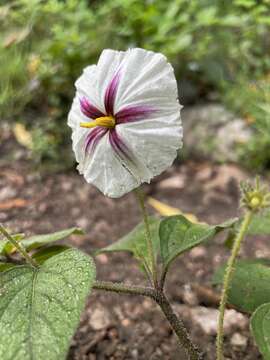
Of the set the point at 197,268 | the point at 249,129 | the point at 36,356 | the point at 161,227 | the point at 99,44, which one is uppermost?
the point at 36,356

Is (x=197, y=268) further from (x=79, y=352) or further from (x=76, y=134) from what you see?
(x=76, y=134)

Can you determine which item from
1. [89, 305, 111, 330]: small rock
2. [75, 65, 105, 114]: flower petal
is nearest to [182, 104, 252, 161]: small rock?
[89, 305, 111, 330]: small rock

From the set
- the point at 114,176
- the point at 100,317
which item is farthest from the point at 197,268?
the point at 114,176

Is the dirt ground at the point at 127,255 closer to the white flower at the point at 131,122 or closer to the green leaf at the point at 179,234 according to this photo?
the green leaf at the point at 179,234

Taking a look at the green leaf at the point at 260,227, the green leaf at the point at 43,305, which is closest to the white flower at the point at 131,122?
the green leaf at the point at 43,305

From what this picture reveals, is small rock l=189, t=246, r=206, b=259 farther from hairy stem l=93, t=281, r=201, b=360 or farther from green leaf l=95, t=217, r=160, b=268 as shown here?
hairy stem l=93, t=281, r=201, b=360
